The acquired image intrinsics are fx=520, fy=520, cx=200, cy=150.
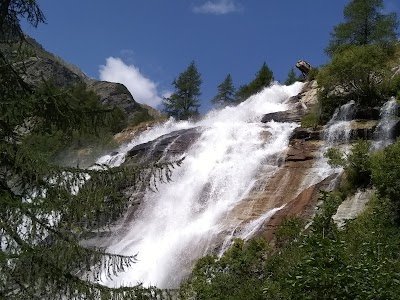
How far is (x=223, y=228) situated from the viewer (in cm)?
1944

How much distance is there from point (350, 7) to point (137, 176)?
1457 inches

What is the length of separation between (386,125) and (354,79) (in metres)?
5.29

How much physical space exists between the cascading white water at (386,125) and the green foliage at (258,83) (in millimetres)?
30161

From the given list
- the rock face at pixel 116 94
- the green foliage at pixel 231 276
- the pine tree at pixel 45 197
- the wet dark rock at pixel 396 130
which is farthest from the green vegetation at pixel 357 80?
the rock face at pixel 116 94

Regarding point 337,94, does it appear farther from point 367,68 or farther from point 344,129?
point 344,129

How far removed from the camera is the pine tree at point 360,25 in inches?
1550

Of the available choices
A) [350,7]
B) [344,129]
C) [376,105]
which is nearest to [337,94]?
[376,105]

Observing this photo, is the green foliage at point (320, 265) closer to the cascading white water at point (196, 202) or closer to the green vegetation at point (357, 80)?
the cascading white water at point (196, 202)

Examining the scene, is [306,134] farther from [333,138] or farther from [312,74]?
[312,74]

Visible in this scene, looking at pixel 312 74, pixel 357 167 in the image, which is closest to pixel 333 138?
pixel 357 167

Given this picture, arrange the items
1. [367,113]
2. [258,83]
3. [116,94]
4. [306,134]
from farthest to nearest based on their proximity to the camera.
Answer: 1. [116,94]
2. [258,83]
3. [367,113]
4. [306,134]

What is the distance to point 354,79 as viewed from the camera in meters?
29.5

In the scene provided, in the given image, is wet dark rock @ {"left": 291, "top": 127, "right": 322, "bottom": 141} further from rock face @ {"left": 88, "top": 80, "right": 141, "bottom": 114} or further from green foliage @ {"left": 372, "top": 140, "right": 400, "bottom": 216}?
A: rock face @ {"left": 88, "top": 80, "right": 141, "bottom": 114}

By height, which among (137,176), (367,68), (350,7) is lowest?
(137,176)
